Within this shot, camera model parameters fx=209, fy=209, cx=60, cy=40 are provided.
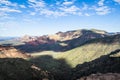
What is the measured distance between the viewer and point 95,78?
11562 centimetres

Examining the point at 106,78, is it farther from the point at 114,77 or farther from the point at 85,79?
the point at 85,79

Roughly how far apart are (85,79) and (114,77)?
16056 mm

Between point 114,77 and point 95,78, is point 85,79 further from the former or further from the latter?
point 114,77

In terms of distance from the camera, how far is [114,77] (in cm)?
11506

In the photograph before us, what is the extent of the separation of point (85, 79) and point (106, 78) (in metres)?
11.6

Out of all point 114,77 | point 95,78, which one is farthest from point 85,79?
point 114,77

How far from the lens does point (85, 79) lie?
114m

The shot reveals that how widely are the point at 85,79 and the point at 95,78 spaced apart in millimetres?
5800

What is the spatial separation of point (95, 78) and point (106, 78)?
5.95 meters

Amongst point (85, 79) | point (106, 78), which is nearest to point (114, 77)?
point (106, 78)
